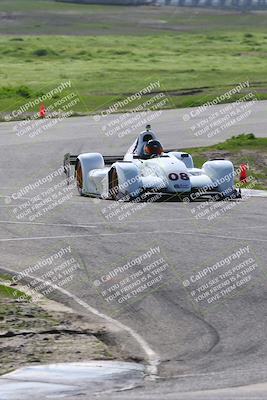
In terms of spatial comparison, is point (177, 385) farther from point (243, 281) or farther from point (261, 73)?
point (261, 73)

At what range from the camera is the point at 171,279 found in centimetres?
1972

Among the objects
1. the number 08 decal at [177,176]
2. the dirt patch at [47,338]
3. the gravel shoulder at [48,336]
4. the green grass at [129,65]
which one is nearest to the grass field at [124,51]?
the green grass at [129,65]

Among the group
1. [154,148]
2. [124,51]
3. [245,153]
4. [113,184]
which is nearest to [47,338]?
[113,184]

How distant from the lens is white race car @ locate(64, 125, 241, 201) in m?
27.2

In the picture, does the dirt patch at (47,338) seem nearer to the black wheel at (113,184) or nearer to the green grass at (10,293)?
the green grass at (10,293)

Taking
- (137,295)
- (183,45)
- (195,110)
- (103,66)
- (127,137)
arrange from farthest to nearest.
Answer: (183,45) < (103,66) < (195,110) < (127,137) < (137,295)

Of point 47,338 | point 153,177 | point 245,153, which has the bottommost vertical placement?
point 47,338

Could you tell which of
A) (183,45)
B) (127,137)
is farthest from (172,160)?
(183,45)

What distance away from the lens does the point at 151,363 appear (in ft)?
49.4

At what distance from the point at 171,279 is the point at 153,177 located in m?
8.16

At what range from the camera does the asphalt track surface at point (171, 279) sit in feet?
47.4

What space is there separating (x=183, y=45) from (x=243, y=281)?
68999 millimetres

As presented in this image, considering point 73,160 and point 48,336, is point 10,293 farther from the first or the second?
point 73,160

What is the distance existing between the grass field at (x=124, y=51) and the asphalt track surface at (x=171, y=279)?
1007 inches
